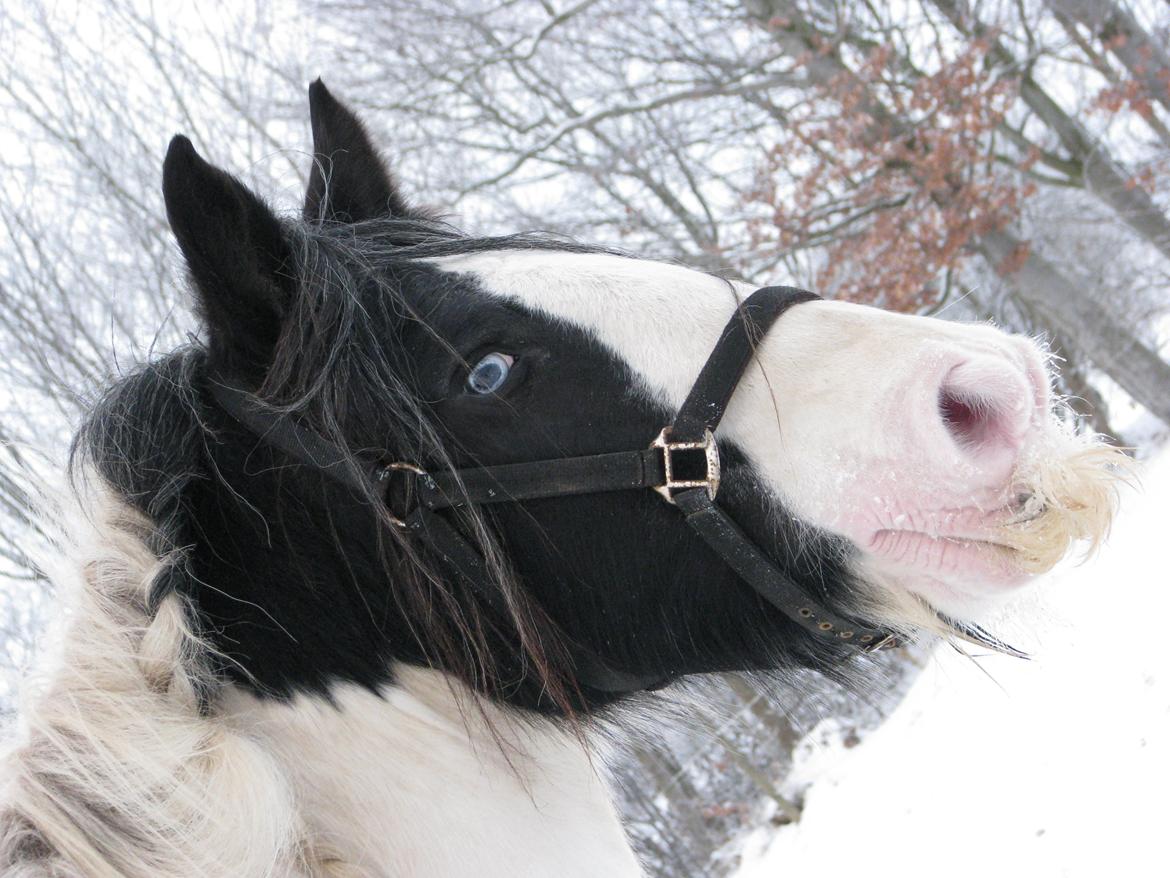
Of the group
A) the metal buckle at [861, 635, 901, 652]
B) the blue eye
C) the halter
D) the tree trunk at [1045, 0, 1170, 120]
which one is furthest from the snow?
the tree trunk at [1045, 0, 1170, 120]

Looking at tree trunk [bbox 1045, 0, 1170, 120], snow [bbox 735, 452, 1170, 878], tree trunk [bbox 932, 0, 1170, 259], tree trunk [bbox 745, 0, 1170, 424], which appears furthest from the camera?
tree trunk [bbox 745, 0, 1170, 424]

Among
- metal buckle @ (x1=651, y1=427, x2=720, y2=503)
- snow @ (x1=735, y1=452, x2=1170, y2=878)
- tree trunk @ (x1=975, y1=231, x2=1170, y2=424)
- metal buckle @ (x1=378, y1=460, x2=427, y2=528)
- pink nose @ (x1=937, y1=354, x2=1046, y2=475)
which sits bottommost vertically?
snow @ (x1=735, y1=452, x2=1170, y2=878)

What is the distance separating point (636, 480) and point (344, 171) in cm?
125

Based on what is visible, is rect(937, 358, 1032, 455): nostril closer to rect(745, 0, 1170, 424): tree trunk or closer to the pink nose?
the pink nose

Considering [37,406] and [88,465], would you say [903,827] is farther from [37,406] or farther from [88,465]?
[37,406]

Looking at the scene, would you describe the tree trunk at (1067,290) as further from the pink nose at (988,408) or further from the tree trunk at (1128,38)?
the pink nose at (988,408)

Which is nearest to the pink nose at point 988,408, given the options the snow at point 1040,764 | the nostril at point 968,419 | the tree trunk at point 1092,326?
the nostril at point 968,419

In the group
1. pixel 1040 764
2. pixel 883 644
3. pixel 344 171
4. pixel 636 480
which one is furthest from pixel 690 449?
pixel 1040 764

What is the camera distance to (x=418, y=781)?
1.63 meters

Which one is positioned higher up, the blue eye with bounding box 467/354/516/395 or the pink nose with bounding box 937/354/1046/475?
the blue eye with bounding box 467/354/516/395

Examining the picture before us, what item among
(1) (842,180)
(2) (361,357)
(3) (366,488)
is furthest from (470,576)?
(1) (842,180)

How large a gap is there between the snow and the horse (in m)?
2.48

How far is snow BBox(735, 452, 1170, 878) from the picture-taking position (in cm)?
413

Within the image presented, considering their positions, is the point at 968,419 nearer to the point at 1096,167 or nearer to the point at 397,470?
the point at 397,470
